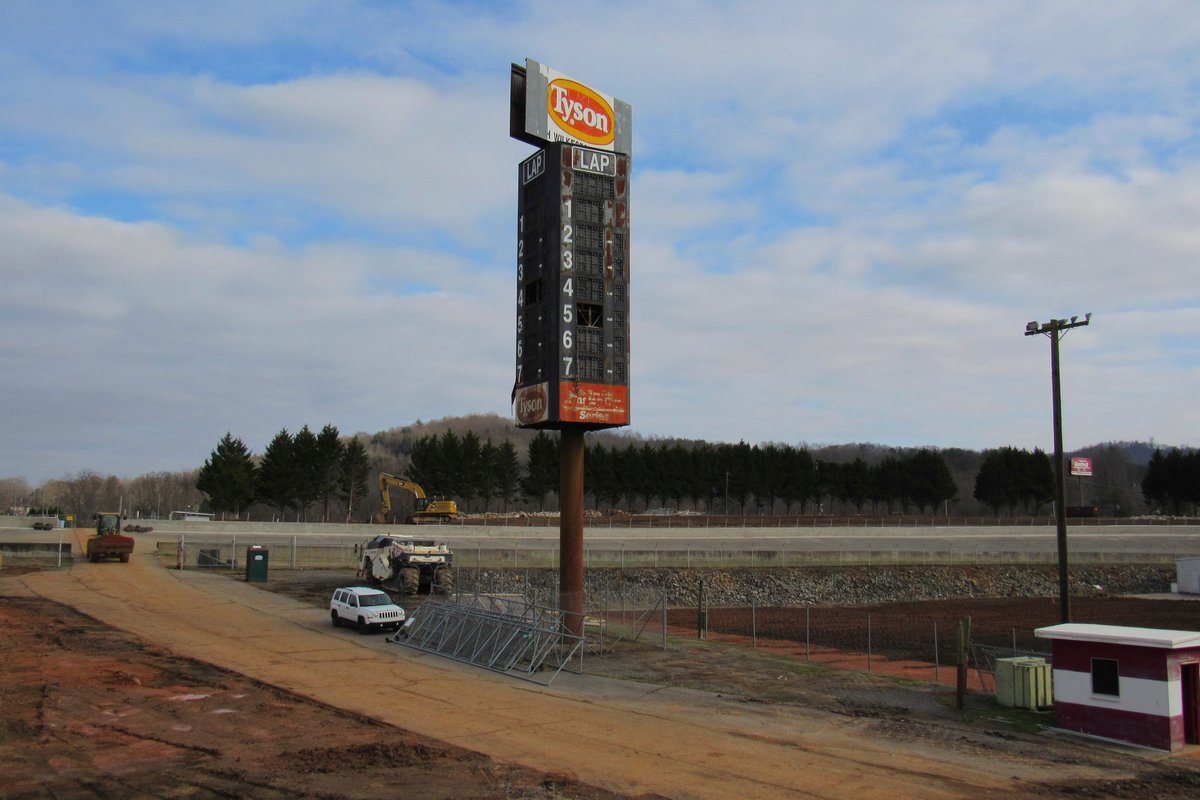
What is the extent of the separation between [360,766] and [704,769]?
279 inches

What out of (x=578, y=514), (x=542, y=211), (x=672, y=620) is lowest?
(x=672, y=620)

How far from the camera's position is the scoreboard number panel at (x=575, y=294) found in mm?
34031

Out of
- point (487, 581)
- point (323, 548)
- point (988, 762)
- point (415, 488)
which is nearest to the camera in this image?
point (988, 762)

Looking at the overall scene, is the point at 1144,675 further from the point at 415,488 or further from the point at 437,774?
the point at 415,488

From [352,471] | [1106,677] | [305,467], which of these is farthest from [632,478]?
[1106,677]

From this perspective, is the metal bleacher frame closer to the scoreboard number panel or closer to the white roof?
the scoreboard number panel

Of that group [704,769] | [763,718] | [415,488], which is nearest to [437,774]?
[704,769]

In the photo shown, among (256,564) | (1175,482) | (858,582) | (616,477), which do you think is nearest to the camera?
(256,564)

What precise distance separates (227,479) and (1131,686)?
101 m

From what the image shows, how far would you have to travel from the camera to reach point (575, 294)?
1350 inches

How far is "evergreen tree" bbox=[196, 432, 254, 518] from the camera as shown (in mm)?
104062

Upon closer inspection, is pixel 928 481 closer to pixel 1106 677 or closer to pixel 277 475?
pixel 277 475

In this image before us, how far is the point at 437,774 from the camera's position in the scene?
16.9 m

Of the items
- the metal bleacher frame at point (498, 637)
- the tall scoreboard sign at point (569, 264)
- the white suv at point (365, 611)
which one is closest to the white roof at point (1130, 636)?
the metal bleacher frame at point (498, 637)
